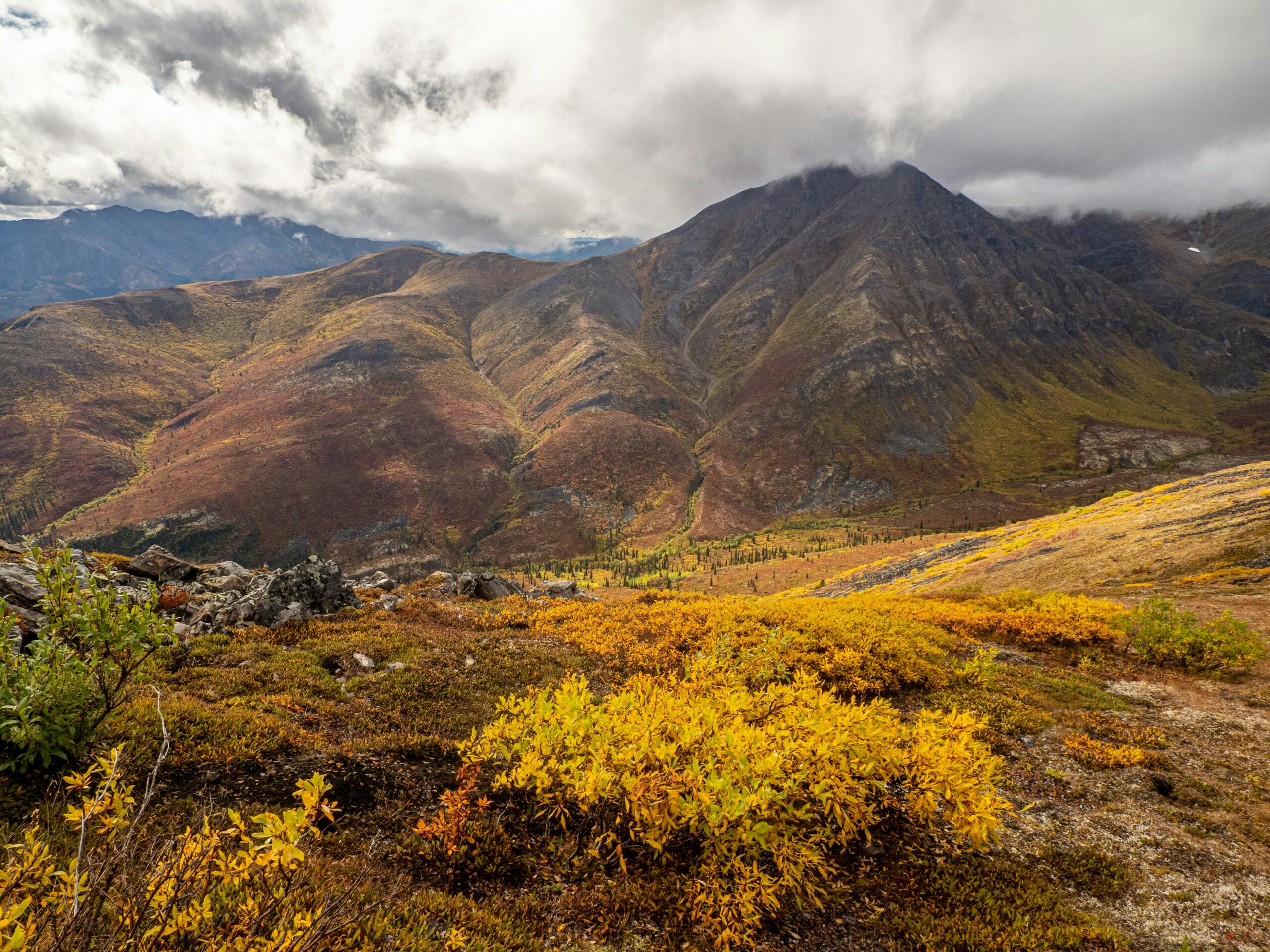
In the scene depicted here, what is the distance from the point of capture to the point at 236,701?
8.75 metres

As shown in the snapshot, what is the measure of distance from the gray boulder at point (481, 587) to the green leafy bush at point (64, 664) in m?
17.7

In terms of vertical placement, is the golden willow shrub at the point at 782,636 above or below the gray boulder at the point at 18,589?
below

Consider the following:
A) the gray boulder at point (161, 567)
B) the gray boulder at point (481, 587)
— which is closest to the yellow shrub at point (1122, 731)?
the gray boulder at point (481, 587)

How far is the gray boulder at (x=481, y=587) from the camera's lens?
2359cm

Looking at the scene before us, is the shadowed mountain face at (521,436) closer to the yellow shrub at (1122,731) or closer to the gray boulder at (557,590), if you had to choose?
the gray boulder at (557,590)

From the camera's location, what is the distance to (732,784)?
5254mm

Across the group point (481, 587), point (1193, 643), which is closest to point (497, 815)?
point (1193, 643)

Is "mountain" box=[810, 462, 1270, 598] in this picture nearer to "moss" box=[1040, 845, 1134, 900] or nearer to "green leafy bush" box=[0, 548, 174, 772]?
"moss" box=[1040, 845, 1134, 900]

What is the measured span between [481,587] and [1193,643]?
25.3 meters

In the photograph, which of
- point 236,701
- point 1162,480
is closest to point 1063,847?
point 236,701

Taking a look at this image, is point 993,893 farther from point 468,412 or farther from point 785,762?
point 468,412

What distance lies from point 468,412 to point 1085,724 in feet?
565

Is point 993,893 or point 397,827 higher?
point 397,827

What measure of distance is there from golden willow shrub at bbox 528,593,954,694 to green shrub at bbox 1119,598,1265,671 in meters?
4.73
